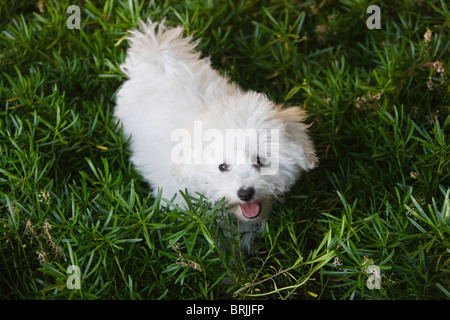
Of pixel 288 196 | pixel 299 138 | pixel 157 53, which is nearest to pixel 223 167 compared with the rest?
pixel 299 138

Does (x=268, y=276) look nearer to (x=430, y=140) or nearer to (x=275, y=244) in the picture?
(x=275, y=244)

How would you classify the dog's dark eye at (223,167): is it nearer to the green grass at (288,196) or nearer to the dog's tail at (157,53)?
the green grass at (288,196)

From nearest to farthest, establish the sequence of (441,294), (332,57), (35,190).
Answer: (441,294) < (35,190) < (332,57)

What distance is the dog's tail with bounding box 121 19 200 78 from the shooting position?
8.16 feet

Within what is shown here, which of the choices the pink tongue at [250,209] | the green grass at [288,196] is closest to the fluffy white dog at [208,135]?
the pink tongue at [250,209]

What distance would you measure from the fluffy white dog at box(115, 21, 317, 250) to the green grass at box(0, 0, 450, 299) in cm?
13

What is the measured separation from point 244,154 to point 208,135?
0.60 feet

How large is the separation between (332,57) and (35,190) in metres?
2.05

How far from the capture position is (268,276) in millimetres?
2057

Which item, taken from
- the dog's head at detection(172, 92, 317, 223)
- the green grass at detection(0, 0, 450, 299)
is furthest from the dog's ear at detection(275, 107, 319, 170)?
the green grass at detection(0, 0, 450, 299)

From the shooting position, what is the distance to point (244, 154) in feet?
6.45

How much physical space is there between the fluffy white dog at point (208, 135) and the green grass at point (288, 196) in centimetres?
13
